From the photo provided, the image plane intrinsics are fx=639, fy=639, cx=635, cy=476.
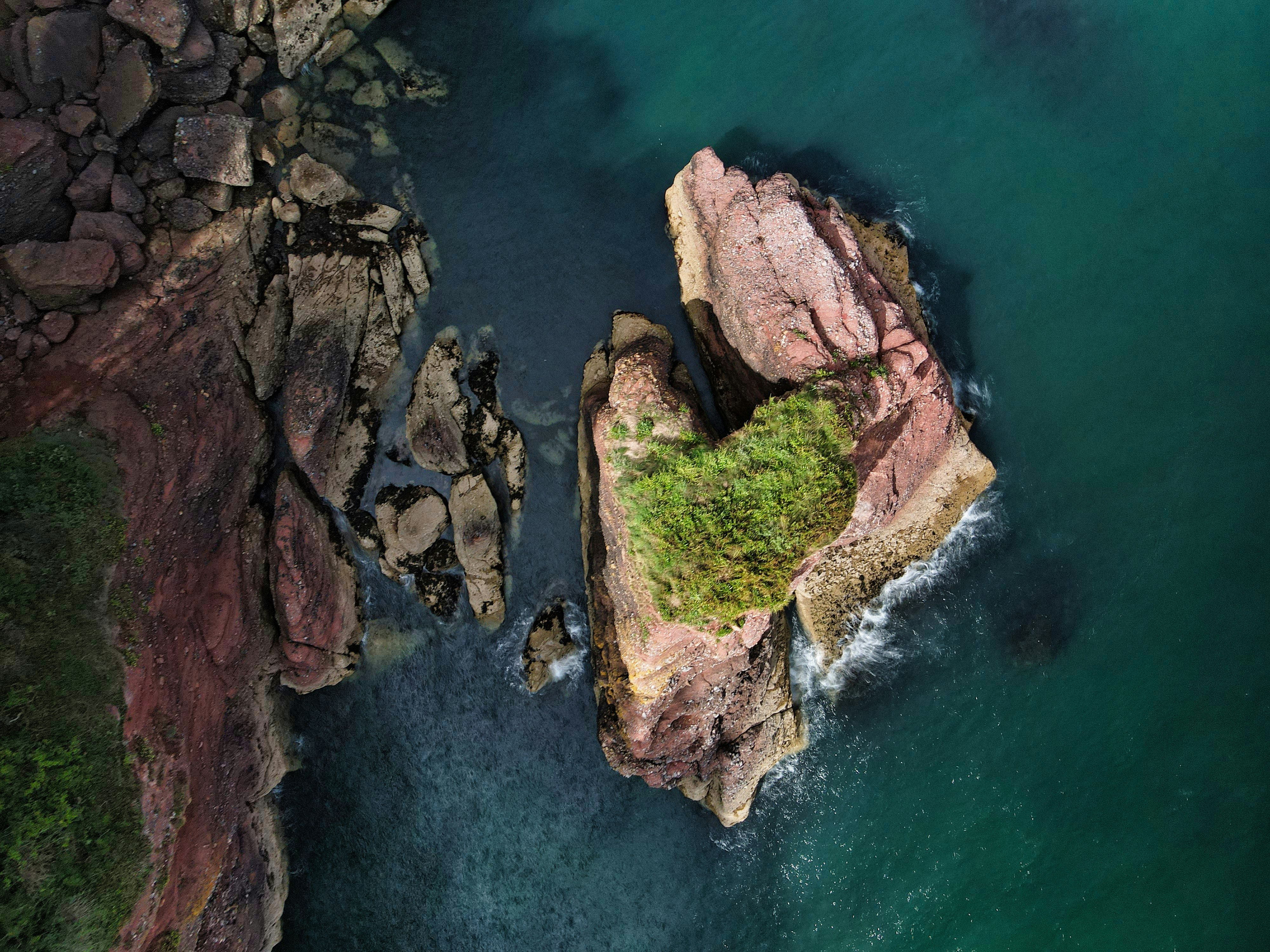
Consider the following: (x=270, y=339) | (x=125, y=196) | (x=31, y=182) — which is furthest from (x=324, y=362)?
(x=31, y=182)

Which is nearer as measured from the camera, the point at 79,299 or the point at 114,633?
the point at 114,633

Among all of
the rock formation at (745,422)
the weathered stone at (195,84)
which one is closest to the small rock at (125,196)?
the weathered stone at (195,84)

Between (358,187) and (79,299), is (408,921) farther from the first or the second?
(358,187)

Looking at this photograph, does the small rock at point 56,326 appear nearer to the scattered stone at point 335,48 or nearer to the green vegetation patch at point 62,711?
the green vegetation patch at point 62,711

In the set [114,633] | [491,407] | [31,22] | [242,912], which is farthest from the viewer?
[491,407]

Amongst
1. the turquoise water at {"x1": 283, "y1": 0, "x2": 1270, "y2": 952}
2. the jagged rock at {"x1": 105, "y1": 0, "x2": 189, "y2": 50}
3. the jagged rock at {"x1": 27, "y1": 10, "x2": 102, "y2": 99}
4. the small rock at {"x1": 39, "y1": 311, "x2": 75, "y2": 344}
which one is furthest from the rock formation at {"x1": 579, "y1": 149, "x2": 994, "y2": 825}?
the jagged rock at {"x1": 27, "y1": 10, "x2": 102, "y2": 99}

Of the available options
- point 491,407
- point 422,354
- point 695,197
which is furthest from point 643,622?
point 695,197
